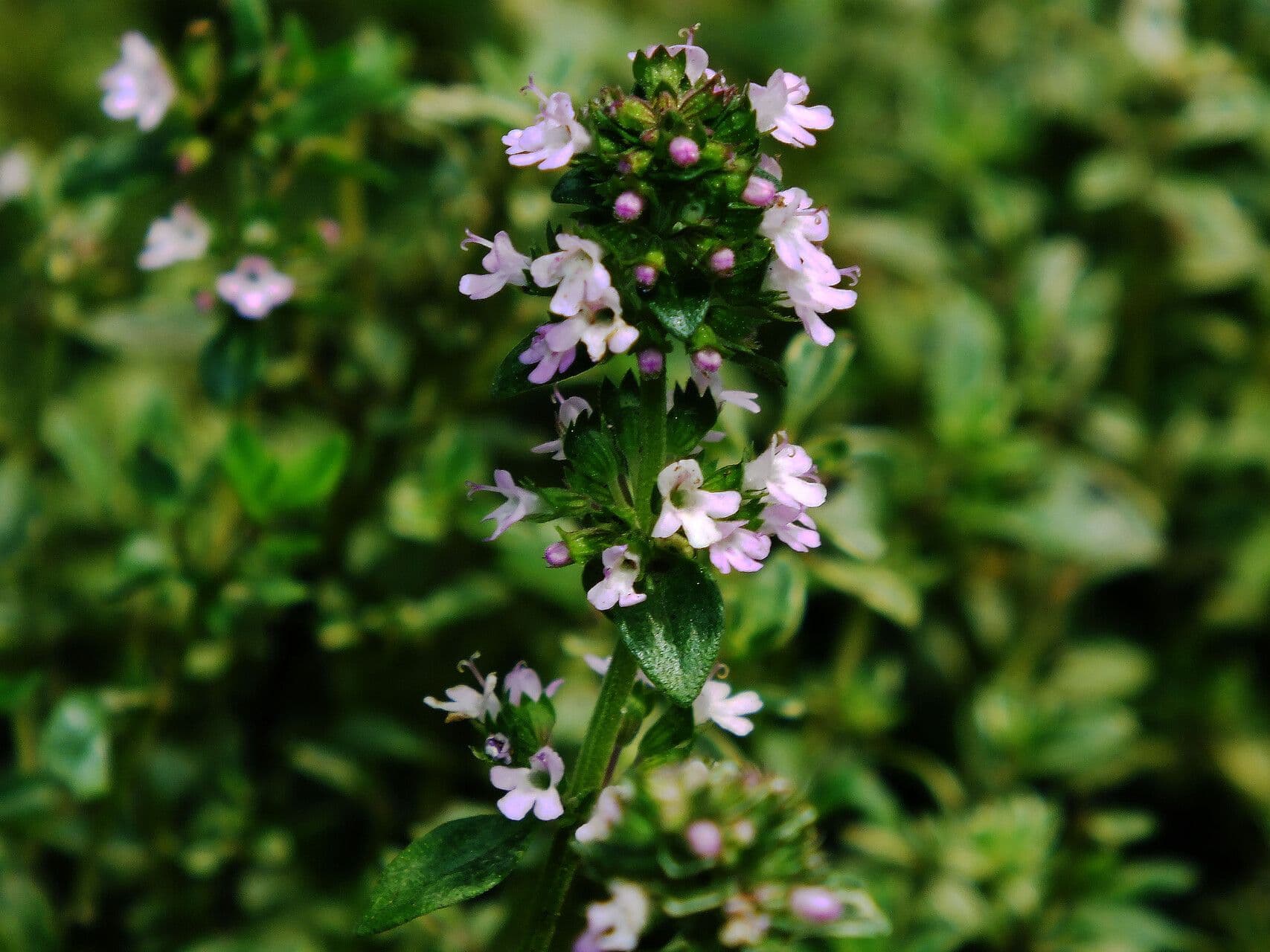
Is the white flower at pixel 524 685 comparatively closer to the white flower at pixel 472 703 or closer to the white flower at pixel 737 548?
the white flower at pixel 472 703

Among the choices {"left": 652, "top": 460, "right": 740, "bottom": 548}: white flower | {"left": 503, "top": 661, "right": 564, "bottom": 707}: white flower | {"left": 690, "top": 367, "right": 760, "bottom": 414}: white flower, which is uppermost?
{"left": 690, "top": 367, "right": 760, "bottom": 414}: white flower

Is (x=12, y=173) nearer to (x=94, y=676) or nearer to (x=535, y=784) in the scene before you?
(x=94, y=676)

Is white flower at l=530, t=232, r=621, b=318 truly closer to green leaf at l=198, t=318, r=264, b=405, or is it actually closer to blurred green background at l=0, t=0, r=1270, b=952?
blurred green background at l=0, t=0, r=1270, b=952

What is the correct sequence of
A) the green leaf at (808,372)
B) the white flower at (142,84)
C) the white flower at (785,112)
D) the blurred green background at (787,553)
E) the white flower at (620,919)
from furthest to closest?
the blurred green background at (787,553) → the white flower at (142,84) → the green leaf at (808,372) → the white flower at (785,112) → the white flower at (620,919)

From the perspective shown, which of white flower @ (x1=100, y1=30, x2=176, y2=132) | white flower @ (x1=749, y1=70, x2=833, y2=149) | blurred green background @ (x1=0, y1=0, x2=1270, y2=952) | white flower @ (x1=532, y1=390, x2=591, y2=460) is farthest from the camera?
blurred green background @ (x1=0, y1=0, x2=1270, y2=952)

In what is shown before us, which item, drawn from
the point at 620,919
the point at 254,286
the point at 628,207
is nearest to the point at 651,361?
the point at 628,207

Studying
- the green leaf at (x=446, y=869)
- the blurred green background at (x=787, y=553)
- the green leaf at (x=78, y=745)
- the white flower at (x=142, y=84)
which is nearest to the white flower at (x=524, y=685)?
the green leaf at (x=446, y=869)

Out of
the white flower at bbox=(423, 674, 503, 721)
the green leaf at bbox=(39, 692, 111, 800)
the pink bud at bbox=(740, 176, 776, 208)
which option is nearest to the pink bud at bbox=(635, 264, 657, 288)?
the pink bud at bbox=(740, 176, 776, 208)

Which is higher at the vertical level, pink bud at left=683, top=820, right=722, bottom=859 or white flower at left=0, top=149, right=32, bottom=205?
white flower at left=0, top=149, right=32, bottom=205
